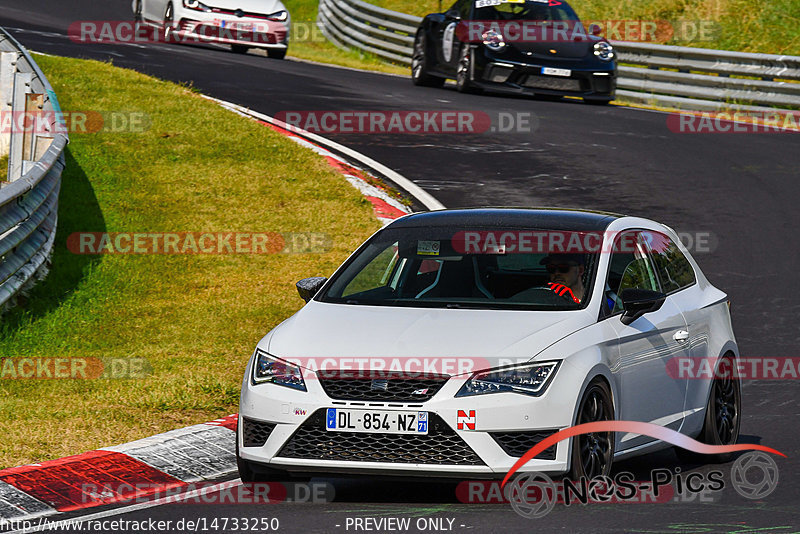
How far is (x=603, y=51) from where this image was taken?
74.6ft

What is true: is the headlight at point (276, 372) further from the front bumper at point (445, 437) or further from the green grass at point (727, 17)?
the green grass at point (727, 17)

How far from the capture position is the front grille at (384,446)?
681 centimetres

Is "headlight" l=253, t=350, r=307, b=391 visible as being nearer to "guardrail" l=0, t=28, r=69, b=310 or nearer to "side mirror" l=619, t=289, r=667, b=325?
"side mirror" l=619, t=289, r=667, b=325

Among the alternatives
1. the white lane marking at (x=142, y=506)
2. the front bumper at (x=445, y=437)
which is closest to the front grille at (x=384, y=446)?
the front bumper at (x=445, y=437)

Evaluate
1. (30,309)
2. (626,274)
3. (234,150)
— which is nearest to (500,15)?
(234,150)

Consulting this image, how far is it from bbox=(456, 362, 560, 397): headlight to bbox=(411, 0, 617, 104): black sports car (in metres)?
16.0

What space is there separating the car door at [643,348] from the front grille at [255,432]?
1.81m

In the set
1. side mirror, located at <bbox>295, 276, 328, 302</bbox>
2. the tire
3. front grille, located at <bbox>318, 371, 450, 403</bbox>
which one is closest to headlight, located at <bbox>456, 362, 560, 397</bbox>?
front grille, located at <bbox>318, 371, 450, 403</bbox>

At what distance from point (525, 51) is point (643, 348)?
15.2m

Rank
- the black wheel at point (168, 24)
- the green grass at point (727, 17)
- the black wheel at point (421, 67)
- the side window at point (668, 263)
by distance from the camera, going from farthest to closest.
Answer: the green grass at point (727, 17), the black wheel at point (168, 24), the black wheel at point (421, 67), the side window at point (668, 263)

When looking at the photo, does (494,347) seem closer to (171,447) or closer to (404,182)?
(171,447)

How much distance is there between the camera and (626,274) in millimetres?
8227

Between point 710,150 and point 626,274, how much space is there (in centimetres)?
1130

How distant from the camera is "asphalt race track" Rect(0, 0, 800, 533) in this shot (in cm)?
693
